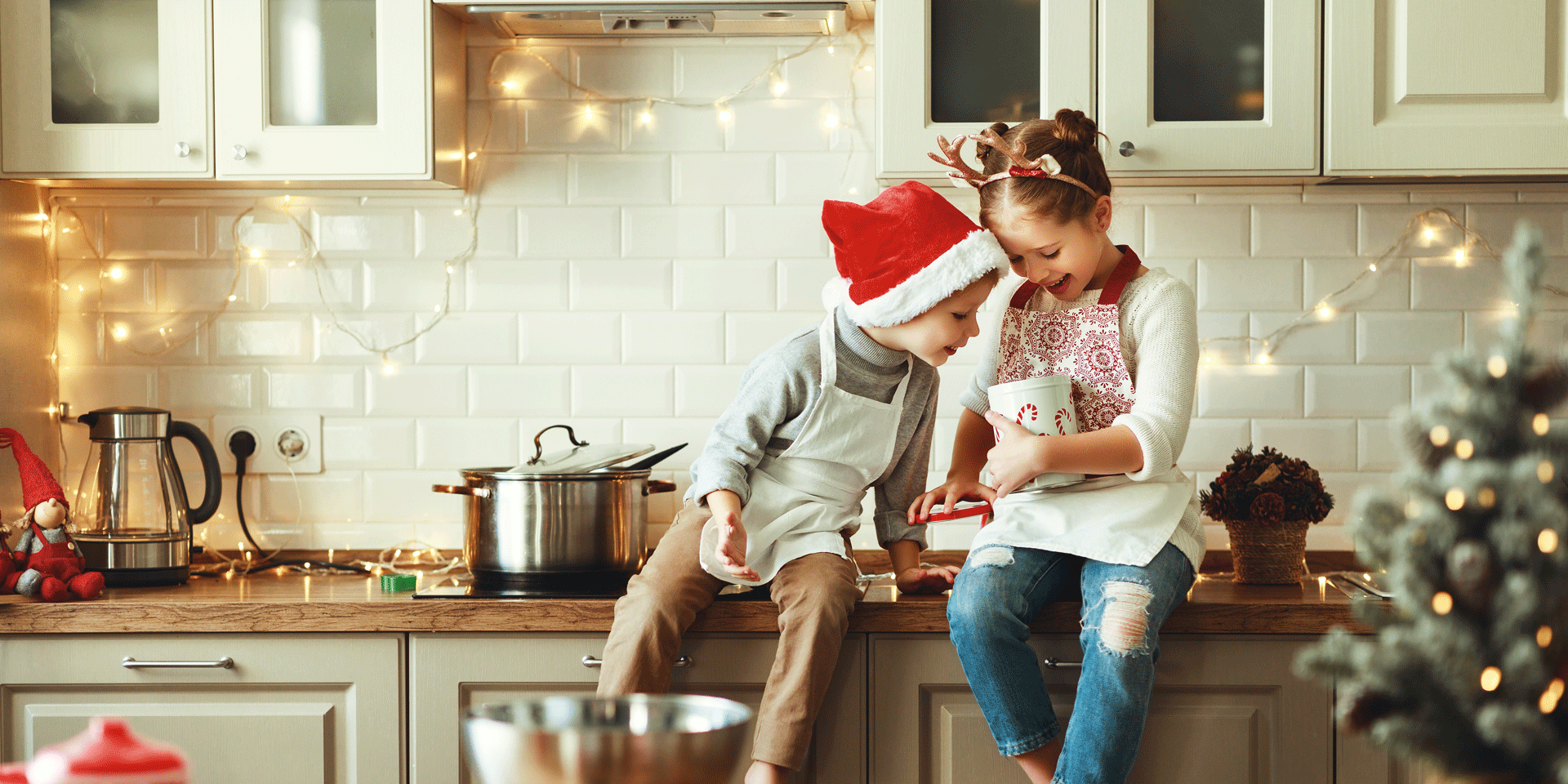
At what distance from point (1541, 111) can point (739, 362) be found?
4.42 feet

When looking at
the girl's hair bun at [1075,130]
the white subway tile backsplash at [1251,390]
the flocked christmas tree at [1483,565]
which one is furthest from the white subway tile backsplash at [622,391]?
the flocked christmas tree at [1483,565]

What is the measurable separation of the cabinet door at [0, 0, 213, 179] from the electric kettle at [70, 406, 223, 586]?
415 millimetres

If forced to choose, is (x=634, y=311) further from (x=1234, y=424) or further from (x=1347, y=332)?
(x=1347, y=332)

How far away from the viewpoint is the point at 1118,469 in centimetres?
152

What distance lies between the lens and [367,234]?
7.04 feet

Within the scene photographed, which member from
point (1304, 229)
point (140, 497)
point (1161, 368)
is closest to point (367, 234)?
point (140, 497)

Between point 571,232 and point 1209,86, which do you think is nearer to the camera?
point 1209,86

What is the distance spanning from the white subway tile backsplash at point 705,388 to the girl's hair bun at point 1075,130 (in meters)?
0.78

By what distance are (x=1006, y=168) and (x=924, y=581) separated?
605 mm

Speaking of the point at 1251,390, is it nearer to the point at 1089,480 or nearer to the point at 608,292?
the point at 1089,480

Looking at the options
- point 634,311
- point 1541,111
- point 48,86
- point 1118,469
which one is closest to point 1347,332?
point 1541,111

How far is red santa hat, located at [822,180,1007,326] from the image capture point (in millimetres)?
1544

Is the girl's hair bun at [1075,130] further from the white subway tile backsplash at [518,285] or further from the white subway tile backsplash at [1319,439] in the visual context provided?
the white subway tile backsplash at [518,285]

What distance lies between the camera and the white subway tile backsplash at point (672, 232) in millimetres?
2125
